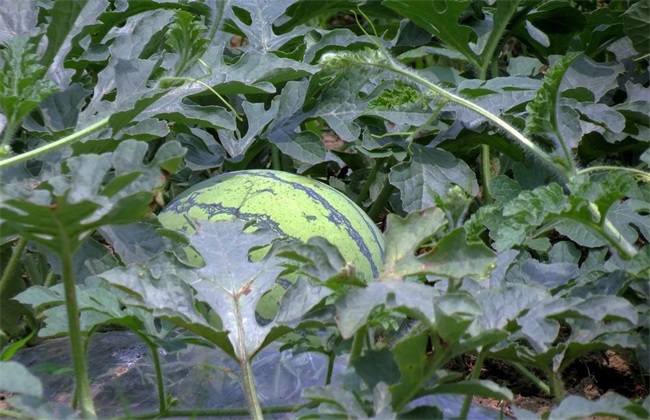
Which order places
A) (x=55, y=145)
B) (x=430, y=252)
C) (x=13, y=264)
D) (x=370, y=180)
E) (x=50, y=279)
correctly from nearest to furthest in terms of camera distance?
1. (x=430, y=252)
2. (x=55, y=145)
3. (x=13, y=264)
4. (x=50, y=279)
5. (x=370, y=180)

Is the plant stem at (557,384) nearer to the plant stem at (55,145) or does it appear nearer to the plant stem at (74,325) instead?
the plant stem at (74,325)

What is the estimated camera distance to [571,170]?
2154 mm

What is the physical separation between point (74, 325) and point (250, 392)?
36 cm

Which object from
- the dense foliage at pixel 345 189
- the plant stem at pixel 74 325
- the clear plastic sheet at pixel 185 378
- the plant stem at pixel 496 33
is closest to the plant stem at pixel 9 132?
the dense foliage at pixel 345 189

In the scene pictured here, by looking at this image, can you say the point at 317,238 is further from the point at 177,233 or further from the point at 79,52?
the point at 79,52

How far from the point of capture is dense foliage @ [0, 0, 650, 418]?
167 cm

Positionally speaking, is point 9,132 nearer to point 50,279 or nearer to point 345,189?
point 50,279

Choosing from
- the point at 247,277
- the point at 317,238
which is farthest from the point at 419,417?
the point at 247,277

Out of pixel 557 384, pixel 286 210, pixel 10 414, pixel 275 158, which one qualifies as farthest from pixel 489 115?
pixel 10 414

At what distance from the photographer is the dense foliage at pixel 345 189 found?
167 cm

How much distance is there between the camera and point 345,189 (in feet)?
10.4

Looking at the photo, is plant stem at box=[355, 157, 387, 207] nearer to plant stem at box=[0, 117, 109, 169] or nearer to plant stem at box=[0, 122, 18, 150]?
plant stem at box=[0, 117, 109, 169]

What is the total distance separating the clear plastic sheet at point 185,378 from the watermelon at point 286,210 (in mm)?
307

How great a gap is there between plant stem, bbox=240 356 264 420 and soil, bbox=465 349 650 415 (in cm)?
88
